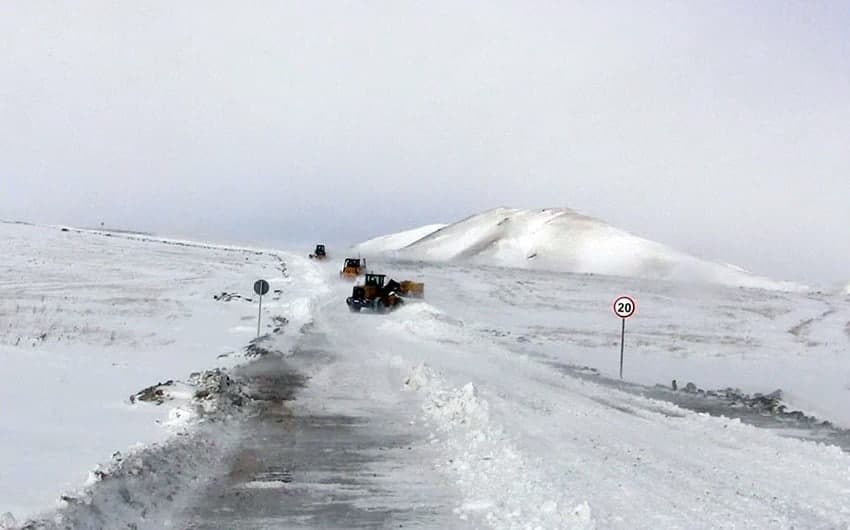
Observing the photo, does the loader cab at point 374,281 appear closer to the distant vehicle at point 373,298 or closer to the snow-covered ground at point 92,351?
the distant vehicle at point 373,298

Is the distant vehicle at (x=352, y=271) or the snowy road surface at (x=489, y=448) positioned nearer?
the snowy road surface at (x=489, y=448)

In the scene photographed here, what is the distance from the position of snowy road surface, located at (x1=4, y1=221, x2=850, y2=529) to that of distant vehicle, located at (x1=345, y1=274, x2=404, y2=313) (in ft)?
33.8

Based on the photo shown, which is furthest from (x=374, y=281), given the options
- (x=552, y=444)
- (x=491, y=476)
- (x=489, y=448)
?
(x=491, y=476)

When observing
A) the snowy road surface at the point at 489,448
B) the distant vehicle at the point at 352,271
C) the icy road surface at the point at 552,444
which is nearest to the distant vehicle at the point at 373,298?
the icy road surface at the point at 552,444

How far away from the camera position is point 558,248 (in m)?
140

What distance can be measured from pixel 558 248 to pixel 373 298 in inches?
4078

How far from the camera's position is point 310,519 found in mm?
7363

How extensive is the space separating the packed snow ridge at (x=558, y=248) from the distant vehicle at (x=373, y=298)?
244 feet

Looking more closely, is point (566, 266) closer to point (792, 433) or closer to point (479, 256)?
point (479, 256)

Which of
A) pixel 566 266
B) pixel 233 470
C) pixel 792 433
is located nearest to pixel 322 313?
pixel 792 433

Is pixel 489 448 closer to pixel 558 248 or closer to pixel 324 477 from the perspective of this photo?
pixel 324 477

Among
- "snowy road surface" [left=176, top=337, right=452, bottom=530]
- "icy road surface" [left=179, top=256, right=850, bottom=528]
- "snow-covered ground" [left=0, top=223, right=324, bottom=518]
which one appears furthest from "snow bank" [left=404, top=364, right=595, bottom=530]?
"snow-covered ground" [left=0, top=223, right=324, bottom=518]

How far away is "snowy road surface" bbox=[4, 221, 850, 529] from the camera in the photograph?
751 cm

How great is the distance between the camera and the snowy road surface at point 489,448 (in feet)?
24.6
